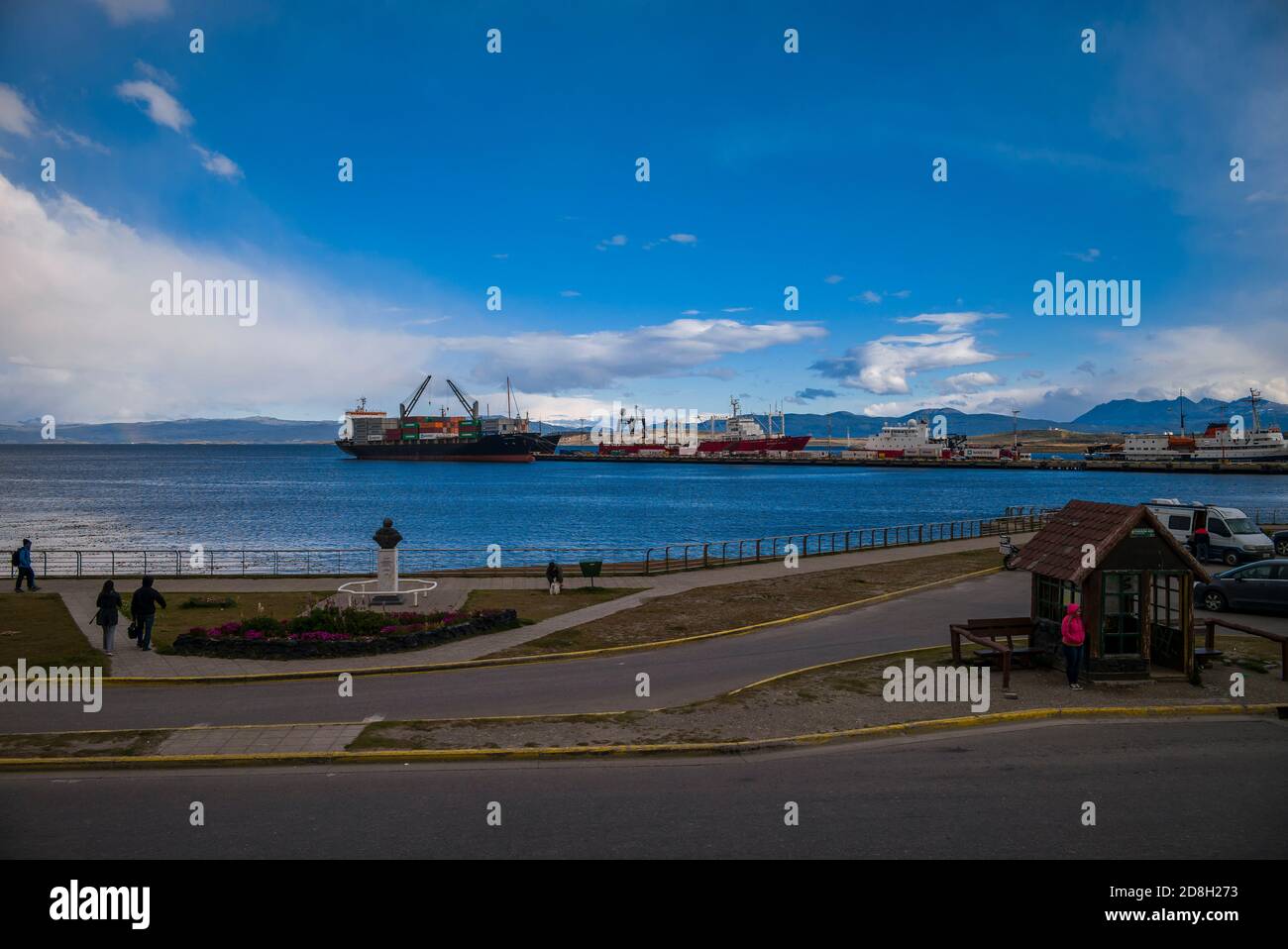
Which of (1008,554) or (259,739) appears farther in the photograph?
(1008,554)

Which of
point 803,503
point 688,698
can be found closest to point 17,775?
point 688,698

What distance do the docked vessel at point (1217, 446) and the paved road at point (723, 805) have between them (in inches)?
7273

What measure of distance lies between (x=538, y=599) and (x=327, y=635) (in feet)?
22.8

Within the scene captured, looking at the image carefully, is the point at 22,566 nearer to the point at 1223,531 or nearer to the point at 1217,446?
the point at 1223,531

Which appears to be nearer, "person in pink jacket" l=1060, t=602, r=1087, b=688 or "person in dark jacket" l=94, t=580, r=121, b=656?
"person in pink jacket" l=1060, t=602, r=1087, b=688

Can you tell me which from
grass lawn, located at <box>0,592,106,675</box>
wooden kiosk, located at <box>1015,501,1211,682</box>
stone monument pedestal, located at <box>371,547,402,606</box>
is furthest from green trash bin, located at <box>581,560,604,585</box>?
wooden kiosk, located at <box>1015,501,1211,682</box>

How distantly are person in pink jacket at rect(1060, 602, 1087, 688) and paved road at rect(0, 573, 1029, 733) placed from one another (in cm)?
351

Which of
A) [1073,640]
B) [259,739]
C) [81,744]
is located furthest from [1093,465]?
[81,744]

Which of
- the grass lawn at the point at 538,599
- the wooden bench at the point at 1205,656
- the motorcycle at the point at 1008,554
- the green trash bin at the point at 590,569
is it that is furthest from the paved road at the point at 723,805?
the motorcycle at the point at 1008,554

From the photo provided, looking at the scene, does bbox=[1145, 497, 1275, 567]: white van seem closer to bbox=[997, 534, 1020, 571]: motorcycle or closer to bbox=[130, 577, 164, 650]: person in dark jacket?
bbox=[997, 534, 1020, 571]: motorcycle

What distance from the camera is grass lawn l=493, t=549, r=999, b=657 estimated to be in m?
17.5

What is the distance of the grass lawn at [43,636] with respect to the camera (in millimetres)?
15211

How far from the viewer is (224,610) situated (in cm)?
2044

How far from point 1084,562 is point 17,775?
48.4 ft
